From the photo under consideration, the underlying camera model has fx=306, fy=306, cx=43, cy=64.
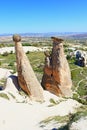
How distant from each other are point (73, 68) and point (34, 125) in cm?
2846

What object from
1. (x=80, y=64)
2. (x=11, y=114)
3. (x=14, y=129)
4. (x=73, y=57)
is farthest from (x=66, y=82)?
(x=73, y=57)

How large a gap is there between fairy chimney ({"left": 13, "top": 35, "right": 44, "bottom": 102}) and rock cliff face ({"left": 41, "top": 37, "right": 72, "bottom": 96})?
3.05 metres

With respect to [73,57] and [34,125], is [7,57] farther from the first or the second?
[34,125]

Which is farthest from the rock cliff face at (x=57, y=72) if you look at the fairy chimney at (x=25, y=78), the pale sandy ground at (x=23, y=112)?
the pale sandy ground at (x=23, y=112)

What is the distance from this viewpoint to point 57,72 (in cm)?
2783

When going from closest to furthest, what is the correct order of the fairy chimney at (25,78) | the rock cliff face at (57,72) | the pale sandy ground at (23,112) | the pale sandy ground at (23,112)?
the pale sandy ground at (23,112) < the pale sandy ground at (23,112) < the fairy chimney at (25,78) < the rock cliff face at (57,72)

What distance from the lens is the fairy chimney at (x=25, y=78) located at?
2495 centimetres

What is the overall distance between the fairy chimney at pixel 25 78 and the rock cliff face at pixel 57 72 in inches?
120

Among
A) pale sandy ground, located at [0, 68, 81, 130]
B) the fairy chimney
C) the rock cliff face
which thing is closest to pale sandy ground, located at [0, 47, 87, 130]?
pale sandy ground, located at [0, 68, 81, 130]

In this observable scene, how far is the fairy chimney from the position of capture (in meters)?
25.0

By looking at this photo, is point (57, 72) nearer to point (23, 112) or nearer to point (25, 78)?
point (25, 78)

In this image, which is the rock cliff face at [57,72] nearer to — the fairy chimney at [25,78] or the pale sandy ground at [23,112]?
the fairy chimney at [25,78]

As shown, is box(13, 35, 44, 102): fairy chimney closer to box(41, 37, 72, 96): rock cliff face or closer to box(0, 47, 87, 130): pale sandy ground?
box(0, 47, 87, 130): pale sandy ground

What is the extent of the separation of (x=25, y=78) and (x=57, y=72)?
3857mm
